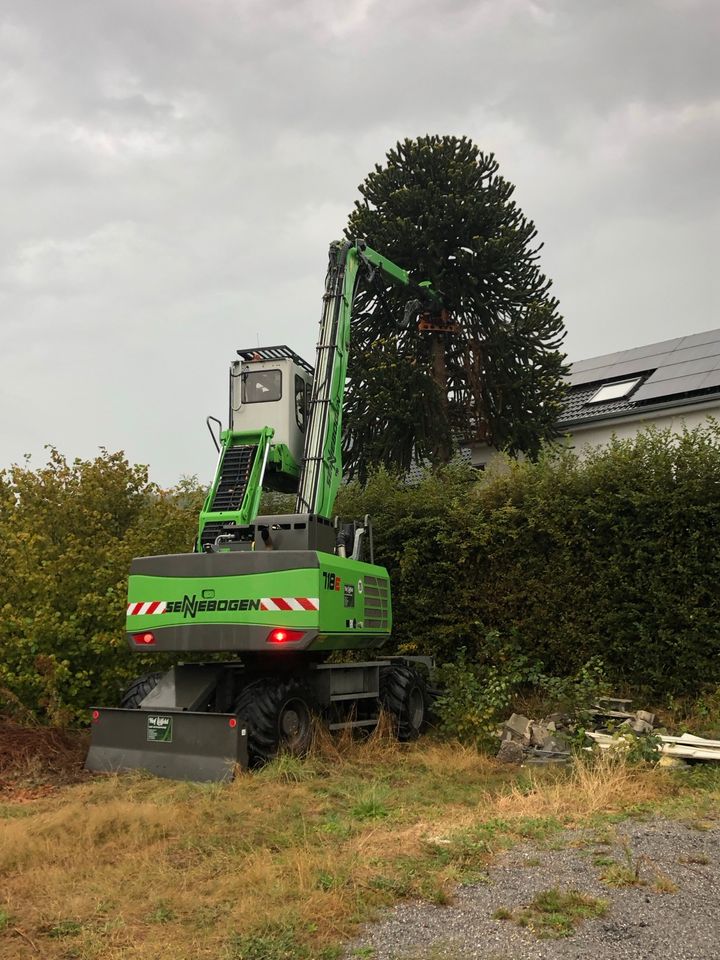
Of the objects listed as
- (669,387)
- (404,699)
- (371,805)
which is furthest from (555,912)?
(669,387)

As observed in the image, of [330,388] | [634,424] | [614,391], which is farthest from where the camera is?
[614,391]

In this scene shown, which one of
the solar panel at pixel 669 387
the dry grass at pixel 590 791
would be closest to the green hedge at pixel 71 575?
the dry grass at pixel 590 791

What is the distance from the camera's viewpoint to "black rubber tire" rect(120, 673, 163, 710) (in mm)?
9625

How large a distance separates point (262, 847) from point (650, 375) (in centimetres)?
1928

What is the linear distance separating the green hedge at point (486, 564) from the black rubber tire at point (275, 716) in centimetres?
248

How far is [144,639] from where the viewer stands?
29.9 ft

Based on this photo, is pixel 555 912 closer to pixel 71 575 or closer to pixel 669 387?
pixel 71 575

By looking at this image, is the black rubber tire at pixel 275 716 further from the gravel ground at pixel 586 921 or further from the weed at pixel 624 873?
the weed at pixel 624 873

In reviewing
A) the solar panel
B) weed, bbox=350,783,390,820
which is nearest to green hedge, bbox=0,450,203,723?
weed, bbox=350,783,390,820

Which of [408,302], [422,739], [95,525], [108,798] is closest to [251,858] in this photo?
[108,798]

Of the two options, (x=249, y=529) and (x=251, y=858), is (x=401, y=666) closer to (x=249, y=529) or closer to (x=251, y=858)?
(x=249, y=529)

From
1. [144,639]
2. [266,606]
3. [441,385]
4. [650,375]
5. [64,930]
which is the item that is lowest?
[64,930]

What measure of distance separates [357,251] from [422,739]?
20.6ft

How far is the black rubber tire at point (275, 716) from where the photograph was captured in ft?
28.2
